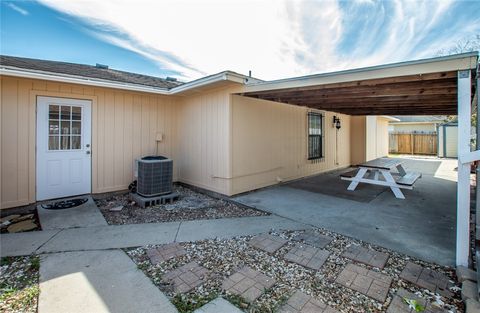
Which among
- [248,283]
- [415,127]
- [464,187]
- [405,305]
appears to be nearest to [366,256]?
[405,305]

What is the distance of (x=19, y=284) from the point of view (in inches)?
86.9

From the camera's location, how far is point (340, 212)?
4.33 metres

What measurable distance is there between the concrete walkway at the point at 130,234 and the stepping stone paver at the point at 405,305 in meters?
1.67

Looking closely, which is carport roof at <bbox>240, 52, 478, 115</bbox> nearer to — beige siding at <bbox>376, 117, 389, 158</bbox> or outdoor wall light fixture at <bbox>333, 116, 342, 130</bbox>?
outdoor wall light fixture at <bbox>333, 116, 342, 130</bbox>

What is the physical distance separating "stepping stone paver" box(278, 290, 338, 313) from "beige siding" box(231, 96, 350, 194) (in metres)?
3.37

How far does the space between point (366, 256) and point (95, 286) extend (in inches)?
112

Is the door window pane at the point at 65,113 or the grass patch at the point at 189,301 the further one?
the door window pane at the point at 65,113

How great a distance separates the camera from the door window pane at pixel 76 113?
4969mm

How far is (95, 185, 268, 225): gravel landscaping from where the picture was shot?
4059 mm

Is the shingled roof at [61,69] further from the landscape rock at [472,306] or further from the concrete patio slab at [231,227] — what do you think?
the landscape rock at [472,306]

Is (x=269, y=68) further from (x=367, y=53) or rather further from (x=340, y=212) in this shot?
(x=340, y=212)

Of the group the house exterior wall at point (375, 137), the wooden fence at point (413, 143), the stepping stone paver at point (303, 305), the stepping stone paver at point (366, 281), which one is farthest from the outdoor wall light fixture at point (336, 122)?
the wooden fence at point (413, 143)

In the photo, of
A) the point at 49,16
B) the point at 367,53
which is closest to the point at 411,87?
the point at 367,53

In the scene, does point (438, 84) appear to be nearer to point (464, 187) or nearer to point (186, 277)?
point (464, 187)
